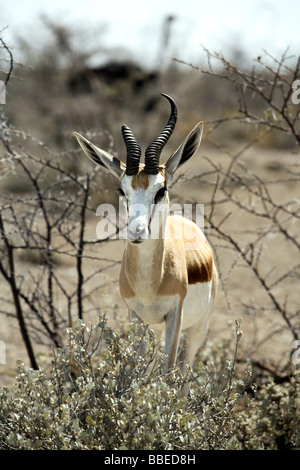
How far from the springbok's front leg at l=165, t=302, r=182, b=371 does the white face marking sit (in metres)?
0.61

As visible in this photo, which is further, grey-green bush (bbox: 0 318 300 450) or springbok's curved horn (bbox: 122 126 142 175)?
springbok's curved horn (bbox: 122 126 142 175)

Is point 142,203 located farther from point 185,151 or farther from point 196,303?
point 196,303

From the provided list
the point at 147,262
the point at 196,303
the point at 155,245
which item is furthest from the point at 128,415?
the point at 196,303

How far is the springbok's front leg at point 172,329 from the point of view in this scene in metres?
3.92

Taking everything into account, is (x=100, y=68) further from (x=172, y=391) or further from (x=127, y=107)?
(x=172, y=391)

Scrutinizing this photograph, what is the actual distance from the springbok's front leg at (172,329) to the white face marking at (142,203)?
61 cm

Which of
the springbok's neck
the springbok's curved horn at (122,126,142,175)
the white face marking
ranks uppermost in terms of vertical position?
the springbok's curved horn at (122,126,142,175)

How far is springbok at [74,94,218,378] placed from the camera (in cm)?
362

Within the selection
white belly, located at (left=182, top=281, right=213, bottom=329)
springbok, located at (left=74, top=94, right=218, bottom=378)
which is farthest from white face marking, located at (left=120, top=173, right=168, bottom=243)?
white belly, located at (left=182, top=281, right=213, bottom=329)

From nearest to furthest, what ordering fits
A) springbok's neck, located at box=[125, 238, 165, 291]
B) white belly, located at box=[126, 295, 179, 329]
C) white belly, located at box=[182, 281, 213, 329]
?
springbok's neck, located at box=[125, 238, 165, 291] → white belly, located at box=[126, 295, 179, 329] → white belly, located at box=[182, 281, 213, 329]

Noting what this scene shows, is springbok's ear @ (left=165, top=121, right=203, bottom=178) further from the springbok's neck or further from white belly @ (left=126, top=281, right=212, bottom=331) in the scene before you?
white belly @ (left=126, top=281, right=212, bottom=331)

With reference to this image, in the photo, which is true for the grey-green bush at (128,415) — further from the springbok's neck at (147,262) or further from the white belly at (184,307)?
the springbok's neck at (147,262)

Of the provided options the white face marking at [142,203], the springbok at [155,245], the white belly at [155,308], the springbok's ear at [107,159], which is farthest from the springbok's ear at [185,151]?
the white belly at [155,308]

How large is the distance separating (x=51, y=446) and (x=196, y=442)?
2.93ft
